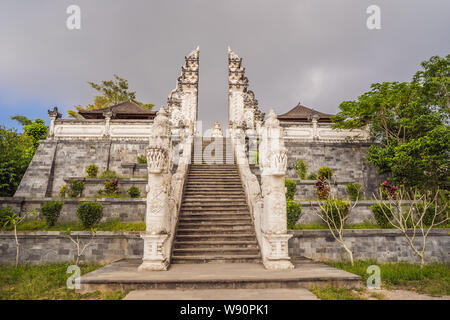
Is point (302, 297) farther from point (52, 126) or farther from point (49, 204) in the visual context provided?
point (52, 126)

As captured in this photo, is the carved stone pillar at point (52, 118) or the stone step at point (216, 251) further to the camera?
the carved stone pillar at point (52, 118)

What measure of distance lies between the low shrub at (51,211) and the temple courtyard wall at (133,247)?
2.93 ft

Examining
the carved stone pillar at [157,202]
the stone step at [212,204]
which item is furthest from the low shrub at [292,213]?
the carved stone pillar at [157,202]

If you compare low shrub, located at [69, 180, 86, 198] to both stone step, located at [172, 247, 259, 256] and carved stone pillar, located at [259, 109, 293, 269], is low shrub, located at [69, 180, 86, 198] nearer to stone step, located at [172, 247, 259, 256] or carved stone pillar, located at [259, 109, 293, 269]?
stone step, located at [172, 247, 259, 256]

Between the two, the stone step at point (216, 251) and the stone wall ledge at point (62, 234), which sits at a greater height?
the stone wall ledge at point (62, 234)

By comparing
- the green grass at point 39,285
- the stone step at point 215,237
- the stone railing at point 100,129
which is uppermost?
the stone railing at point 100,129

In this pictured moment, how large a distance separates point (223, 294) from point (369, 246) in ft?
20.0

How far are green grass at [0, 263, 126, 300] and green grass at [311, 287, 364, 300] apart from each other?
3637 mm

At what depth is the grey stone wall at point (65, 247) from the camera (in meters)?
7.86

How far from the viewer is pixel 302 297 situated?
4.35 meters

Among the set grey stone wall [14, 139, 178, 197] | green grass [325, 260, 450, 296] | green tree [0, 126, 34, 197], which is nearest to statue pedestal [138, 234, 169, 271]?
green grass [325, 260, 450, 296]

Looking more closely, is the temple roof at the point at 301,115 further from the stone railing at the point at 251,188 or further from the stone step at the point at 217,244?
the stone step at the point at 217,244

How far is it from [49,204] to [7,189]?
695cm

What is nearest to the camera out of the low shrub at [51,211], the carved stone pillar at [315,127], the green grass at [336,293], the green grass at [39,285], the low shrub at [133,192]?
the green grass at [336,293]
